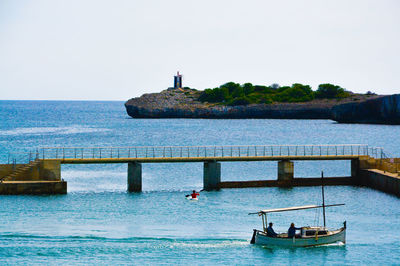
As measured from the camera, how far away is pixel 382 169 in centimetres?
7638

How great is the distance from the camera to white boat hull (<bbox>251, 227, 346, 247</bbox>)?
50.8 m

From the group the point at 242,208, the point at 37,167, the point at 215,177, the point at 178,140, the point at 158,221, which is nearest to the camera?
the point at 158,221

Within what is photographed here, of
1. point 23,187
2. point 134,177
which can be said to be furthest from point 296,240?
point 23,187

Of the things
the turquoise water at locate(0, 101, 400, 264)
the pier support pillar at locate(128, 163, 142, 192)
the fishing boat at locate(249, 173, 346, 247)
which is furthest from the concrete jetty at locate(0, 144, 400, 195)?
the fishing boat at locate(249, 173, 346, 247)

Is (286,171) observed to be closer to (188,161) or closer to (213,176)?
(213,176)

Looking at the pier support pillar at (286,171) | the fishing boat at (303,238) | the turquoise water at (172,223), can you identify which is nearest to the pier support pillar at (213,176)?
the turquoise water at (172,223)

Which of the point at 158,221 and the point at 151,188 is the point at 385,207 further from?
the point at 151,188

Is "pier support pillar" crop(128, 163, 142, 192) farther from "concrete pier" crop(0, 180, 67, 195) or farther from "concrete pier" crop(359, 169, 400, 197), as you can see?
"concrete pier" crop(359, 169, 400, 197)

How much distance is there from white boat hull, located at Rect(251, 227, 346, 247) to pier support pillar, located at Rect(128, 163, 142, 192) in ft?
76.9

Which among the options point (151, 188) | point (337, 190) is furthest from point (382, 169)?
point (151, 188)

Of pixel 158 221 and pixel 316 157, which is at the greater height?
pixel 316 157

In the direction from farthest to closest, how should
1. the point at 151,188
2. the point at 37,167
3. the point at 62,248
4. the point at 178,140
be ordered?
the point at 178,140
the point at 151,188
the point at 37,167
the point at 62,248

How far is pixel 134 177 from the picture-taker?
238 ft

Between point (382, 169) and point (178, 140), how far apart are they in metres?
81.5
